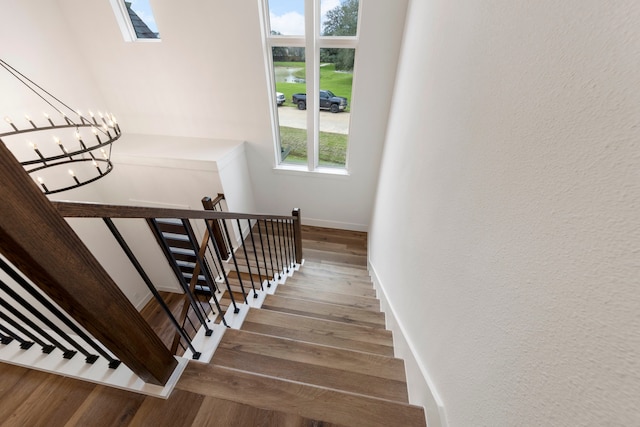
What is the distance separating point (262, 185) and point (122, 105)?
7.13 feet

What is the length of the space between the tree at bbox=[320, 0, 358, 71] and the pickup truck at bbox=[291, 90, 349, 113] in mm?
332

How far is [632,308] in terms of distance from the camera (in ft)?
1.07

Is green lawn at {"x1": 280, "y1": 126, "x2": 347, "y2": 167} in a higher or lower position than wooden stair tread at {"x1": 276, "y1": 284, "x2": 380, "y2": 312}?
higher

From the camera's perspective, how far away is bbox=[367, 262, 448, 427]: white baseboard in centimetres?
89

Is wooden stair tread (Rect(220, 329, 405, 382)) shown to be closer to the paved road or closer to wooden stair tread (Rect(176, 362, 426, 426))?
wooden stair tread (Rect(176, 362, 426, 426))

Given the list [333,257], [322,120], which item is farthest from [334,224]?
[322,120]

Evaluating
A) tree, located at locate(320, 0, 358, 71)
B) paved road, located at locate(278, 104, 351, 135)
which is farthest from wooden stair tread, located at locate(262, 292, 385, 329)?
tree, located at locate(320, 0, 358, 71)

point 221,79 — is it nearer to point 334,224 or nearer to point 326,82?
A: point 326,82

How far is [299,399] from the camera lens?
961mm

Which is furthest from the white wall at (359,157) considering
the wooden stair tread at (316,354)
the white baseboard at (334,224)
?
the wooden stair tread at (316,354)

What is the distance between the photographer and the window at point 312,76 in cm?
258

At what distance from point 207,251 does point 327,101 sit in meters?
2.77

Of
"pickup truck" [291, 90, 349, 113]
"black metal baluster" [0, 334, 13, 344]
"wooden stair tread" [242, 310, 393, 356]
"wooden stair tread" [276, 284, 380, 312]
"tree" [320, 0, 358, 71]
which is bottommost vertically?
"wooden stair tread" [276, 284, 380, 312]

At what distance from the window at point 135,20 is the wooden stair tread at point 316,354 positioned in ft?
11.6
